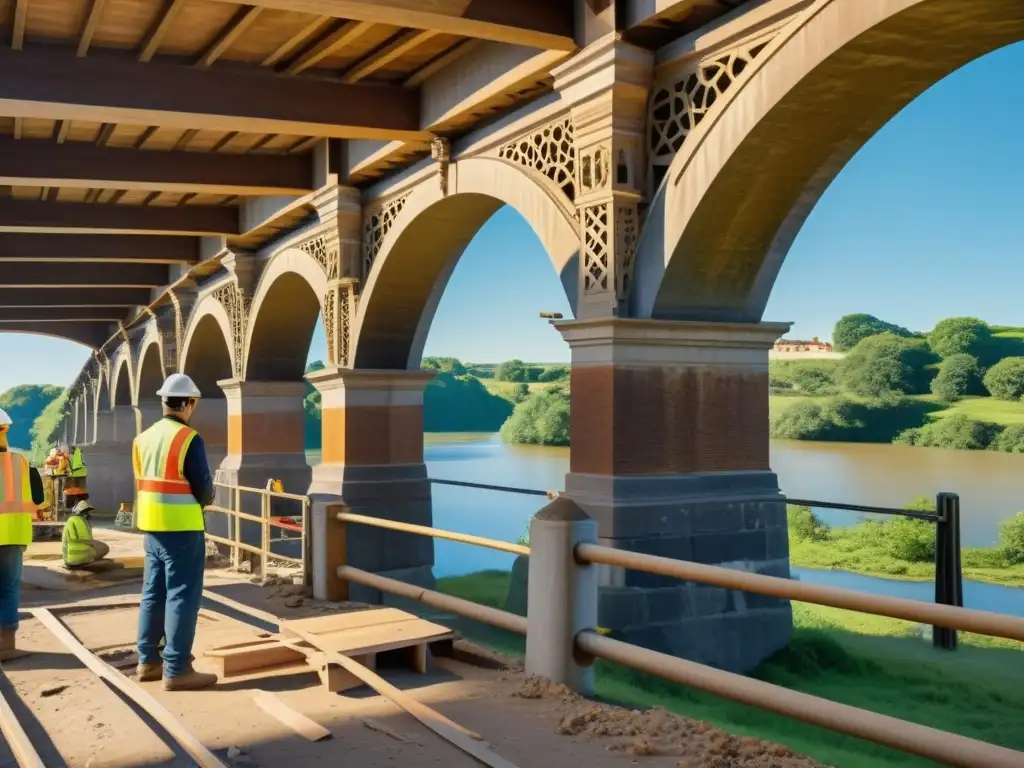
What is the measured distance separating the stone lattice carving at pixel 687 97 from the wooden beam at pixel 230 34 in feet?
11.2

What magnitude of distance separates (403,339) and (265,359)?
16.7ft

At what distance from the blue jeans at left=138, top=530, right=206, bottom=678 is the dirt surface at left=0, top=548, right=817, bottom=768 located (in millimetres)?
199

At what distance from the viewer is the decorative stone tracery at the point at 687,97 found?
22.9 ft

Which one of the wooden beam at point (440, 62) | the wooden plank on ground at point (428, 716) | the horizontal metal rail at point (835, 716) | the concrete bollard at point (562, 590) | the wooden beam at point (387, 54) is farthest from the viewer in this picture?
the wooden beam at point (440, 62)

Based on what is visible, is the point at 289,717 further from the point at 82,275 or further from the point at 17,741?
the point at 82,275

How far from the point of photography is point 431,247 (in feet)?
39.7

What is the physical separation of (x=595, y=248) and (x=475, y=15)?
193cm

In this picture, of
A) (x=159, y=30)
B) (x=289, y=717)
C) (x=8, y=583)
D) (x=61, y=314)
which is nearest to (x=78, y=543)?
(x=8, y=583)

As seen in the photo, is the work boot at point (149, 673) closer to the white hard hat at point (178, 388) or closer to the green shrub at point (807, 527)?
the white hard hat at point (178, 388)

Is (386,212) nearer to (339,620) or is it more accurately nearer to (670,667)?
(339,620)

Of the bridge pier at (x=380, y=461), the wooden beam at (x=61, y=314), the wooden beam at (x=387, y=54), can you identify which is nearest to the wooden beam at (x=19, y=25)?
the wooden beam at (x=387, y=54)

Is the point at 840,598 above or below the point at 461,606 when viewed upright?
above

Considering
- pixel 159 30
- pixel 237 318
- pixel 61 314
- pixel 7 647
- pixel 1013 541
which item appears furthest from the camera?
pixel 61 314

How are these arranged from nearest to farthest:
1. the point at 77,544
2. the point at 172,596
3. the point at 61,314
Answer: the point at 172,596
the point at 77,544
the point at 61,314
